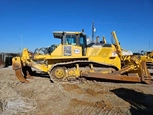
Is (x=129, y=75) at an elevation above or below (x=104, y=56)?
below

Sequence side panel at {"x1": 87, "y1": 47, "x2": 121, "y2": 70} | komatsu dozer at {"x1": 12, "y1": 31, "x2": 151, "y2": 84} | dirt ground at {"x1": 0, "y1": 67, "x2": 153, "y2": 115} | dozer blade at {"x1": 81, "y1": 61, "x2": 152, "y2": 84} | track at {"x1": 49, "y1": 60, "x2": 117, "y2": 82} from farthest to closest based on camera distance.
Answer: side panel at {"x1": 87, "y1": 47, "x2": 121, "y2": 70}, track at {"x1": 49, "y1": 60, "x2": 117, "y2": 82}, komatsu dozer at {"x1": 12, "y1": 31, "x2": 151, "y2": 84}, dozer blade at {"x1": 81, "y1": 61, "x2": 152, "y2": 84}, dirt ground at {"x1": 0, "y1": 67, "x2": 153, "y2": 115}

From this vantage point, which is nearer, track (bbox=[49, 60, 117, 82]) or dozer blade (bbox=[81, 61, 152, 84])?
dozer blade (bbox=[81, 61, 152, 84])

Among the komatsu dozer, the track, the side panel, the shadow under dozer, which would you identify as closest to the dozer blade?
the komatsu dozer

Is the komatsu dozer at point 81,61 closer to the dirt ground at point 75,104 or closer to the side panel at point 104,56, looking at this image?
the side panel at point 104,56

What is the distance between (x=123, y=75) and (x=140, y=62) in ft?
3.36

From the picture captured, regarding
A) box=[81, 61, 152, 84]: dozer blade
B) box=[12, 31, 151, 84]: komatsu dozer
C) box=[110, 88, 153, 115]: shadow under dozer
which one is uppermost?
box=[12, 31, 151, 84]: komatsu dozer

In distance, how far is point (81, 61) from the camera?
982 cm

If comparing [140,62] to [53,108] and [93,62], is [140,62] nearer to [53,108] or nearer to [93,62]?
[93,62]

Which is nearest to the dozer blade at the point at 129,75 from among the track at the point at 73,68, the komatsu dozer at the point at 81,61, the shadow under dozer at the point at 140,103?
the komatsu dozer at the point at 81,61

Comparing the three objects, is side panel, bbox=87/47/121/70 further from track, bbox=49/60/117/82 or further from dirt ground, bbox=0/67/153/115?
dirt ground, bbox=0/67/153/115

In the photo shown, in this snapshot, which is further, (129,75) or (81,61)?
(81,61)

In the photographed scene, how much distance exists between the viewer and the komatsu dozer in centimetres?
956

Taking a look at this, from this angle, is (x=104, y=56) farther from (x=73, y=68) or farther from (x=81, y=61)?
(x=73, y=68)

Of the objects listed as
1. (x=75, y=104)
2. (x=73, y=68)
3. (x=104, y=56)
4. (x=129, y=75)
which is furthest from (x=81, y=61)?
(x=75, y=104)
